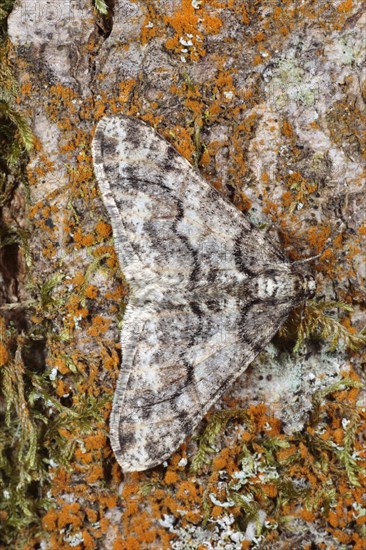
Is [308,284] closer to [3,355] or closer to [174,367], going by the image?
[174,367]

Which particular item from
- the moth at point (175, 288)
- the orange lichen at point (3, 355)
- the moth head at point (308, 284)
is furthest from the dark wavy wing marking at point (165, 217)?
the orange lichen at point (3, 355)

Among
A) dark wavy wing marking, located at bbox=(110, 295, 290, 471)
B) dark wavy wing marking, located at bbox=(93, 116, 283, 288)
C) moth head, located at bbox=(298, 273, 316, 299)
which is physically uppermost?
dark wavy wing marking, located at bbox=(93, 116, 283, 288)

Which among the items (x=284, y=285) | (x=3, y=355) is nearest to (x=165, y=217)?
(x=284, y=285)

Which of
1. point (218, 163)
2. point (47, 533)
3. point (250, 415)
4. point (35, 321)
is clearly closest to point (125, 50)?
point (218, 163)

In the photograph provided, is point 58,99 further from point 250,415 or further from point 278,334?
point 250,415

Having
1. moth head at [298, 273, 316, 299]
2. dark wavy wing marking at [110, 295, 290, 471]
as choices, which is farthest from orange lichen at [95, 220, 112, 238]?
moth head at [298, 273, 316, 299]

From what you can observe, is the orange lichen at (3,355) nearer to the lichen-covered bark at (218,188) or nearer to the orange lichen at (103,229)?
the lichen-covered bark at (218,188)

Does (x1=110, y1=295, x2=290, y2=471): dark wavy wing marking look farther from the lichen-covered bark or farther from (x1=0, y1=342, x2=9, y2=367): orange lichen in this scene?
(x1=0, y1=342, x2=9, y2=367): orange lichen
